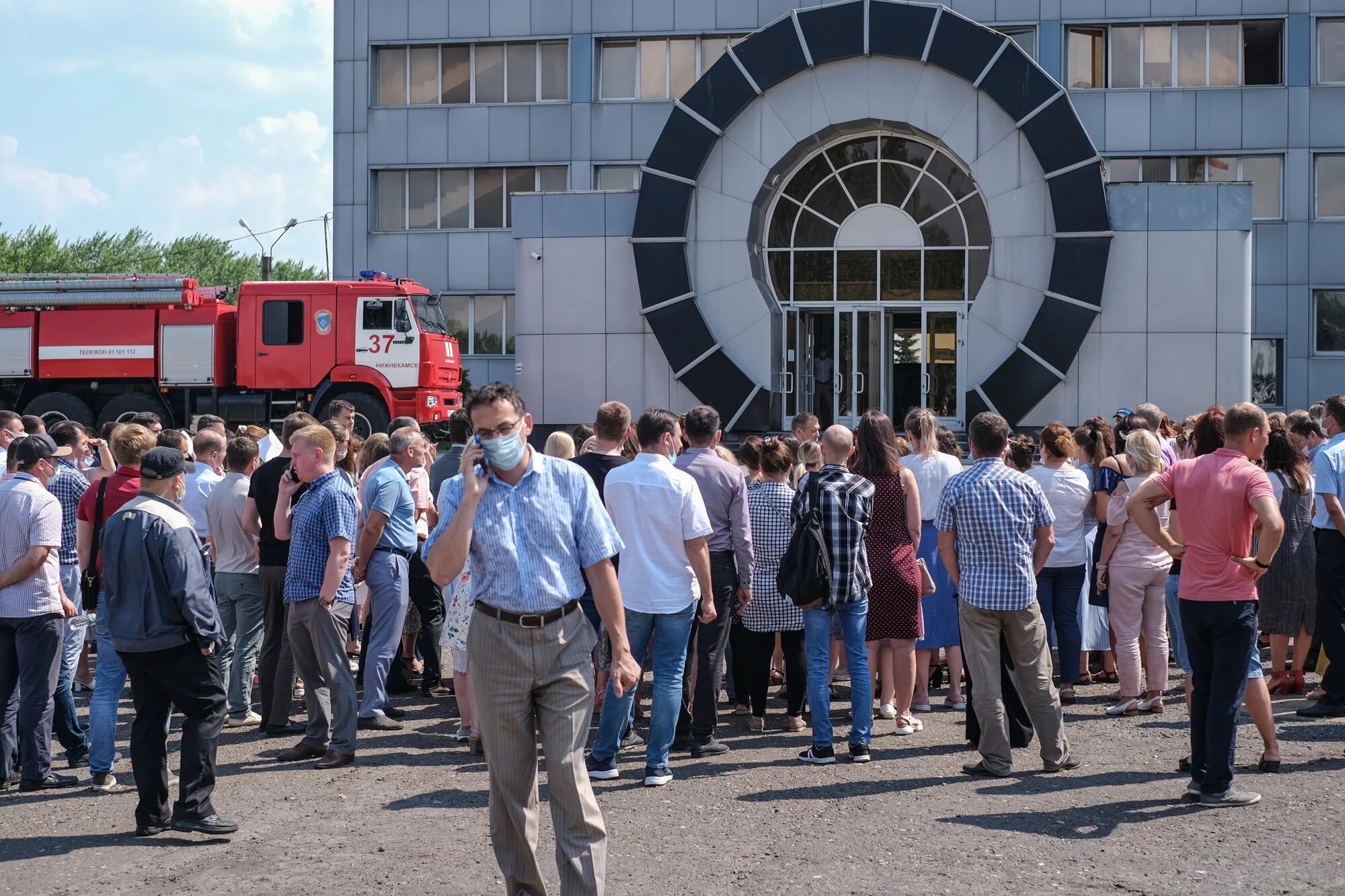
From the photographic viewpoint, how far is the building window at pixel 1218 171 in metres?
32.2

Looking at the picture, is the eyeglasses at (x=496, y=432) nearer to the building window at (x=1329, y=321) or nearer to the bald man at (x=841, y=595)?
the bald man at (x=841, y=595)

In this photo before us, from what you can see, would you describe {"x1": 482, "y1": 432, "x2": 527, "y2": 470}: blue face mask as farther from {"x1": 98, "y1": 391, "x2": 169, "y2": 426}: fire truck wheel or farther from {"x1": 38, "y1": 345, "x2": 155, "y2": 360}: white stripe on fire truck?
{"x1": 38, "y1": 345, "x2": 155, "y2": 360}: white stripe on fire truck

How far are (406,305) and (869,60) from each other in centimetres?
937

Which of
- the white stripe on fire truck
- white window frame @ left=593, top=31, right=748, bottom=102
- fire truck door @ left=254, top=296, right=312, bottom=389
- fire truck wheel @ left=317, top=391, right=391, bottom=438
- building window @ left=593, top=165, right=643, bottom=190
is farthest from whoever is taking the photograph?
building window @ left=593, top=165, right=643, bottom=190

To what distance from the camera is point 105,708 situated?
7.00 metres

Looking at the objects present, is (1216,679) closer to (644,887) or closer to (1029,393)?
(644,887)

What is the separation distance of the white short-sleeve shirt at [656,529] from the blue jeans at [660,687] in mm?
80

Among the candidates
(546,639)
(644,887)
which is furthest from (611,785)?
(546,639)

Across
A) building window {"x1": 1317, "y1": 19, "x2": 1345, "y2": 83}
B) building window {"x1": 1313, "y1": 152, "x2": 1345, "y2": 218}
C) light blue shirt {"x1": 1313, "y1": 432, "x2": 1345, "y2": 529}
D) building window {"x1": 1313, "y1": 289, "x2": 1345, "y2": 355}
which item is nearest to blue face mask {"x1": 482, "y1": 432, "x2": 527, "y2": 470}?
light blue shirt {"x1": 1313, "y1": 432, "x2": 1345, "y2": 529}

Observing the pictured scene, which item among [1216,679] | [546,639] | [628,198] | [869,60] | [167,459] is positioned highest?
[869,60]

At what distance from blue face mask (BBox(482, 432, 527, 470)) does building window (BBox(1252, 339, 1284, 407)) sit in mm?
31746

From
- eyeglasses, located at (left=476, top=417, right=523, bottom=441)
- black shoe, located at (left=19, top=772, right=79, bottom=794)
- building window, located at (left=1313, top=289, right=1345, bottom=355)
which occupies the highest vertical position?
building window, located at (left=1313, top=289, right=1345, bottom=355)

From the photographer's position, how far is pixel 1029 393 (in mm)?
21281

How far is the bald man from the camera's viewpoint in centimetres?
749
